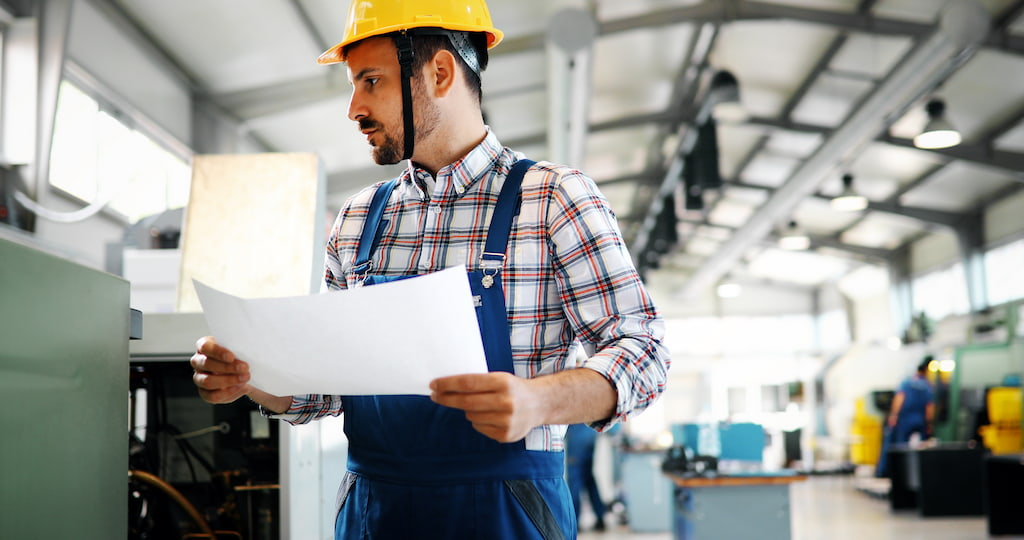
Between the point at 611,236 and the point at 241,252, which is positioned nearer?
the point at 611,236

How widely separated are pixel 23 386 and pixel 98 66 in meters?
5.78

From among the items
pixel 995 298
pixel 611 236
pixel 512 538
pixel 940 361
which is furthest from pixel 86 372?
pixel 995 298

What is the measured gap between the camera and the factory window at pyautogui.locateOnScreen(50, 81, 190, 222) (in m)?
5.72

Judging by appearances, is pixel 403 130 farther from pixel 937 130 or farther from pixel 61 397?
pixel 937 130

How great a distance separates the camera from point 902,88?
7094 millimetres

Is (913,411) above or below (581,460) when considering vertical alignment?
above

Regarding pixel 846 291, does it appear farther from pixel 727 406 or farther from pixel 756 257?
pixel 727 406

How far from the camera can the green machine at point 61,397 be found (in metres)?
0.95

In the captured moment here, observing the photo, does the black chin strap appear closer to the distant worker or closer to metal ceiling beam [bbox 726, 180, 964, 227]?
the distant worker

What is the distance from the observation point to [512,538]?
1.10m

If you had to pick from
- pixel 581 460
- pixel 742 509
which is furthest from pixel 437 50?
pixel 581 460

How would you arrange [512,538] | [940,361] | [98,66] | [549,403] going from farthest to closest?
[940,361] → [98,66] → [512,538] → [549,403]

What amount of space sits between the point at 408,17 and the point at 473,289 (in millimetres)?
433

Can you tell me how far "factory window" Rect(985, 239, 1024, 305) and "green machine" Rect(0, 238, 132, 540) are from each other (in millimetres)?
12130
